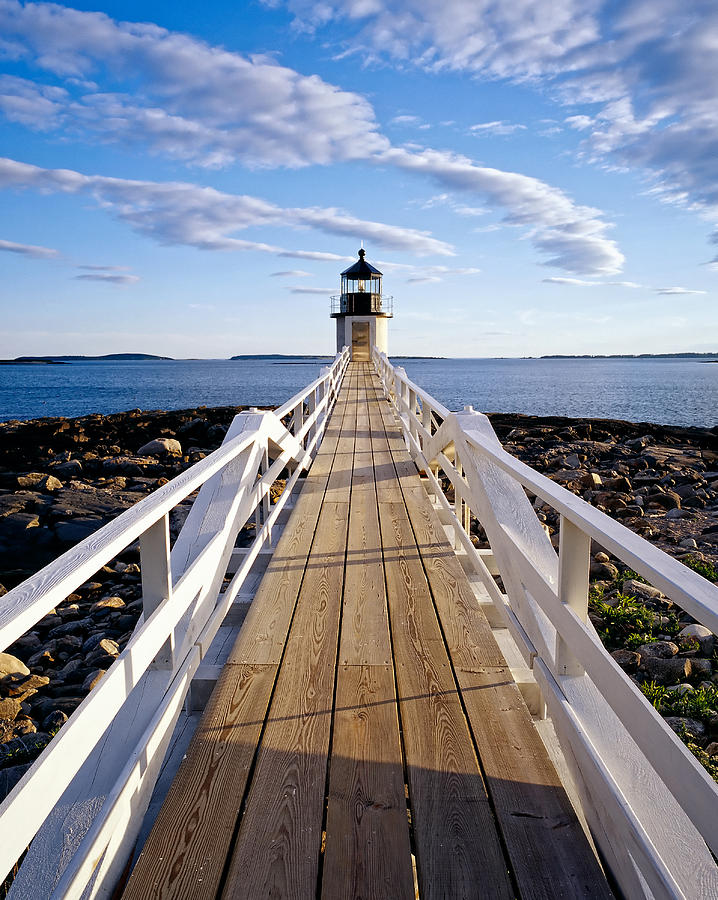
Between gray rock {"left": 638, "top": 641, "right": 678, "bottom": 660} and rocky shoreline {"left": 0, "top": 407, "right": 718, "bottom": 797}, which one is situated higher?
gray rock {"left": 638, "top": 641, "right": 678, "bottom": 660}

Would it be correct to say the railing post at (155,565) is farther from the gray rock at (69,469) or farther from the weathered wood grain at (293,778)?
the gray rock at (69,469)

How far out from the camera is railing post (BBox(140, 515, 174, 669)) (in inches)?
78.2

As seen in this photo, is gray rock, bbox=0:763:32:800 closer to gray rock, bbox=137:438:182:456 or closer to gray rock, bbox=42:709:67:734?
gray rock, bbox=42:709:67:734

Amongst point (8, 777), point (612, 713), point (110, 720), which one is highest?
point (110, 720)

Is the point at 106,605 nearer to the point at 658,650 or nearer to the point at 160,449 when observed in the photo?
the point at 658,650

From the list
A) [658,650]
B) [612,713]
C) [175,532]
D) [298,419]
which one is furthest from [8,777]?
[175,532]

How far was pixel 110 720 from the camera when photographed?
5.23ft

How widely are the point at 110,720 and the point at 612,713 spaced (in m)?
1.44

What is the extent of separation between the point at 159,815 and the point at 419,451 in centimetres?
544

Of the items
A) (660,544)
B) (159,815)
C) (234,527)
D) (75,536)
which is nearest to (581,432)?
(660,544)

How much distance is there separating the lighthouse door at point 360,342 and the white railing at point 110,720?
93.9ft

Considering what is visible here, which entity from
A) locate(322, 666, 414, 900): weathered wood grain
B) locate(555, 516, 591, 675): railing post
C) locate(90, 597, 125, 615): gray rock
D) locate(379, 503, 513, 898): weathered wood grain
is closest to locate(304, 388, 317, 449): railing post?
locate(90, 597, 125, 615): gray rock

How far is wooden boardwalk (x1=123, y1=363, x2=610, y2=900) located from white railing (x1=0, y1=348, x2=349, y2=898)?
0.54 feet

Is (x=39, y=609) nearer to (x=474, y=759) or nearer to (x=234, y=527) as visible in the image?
(x=474, y=759)
